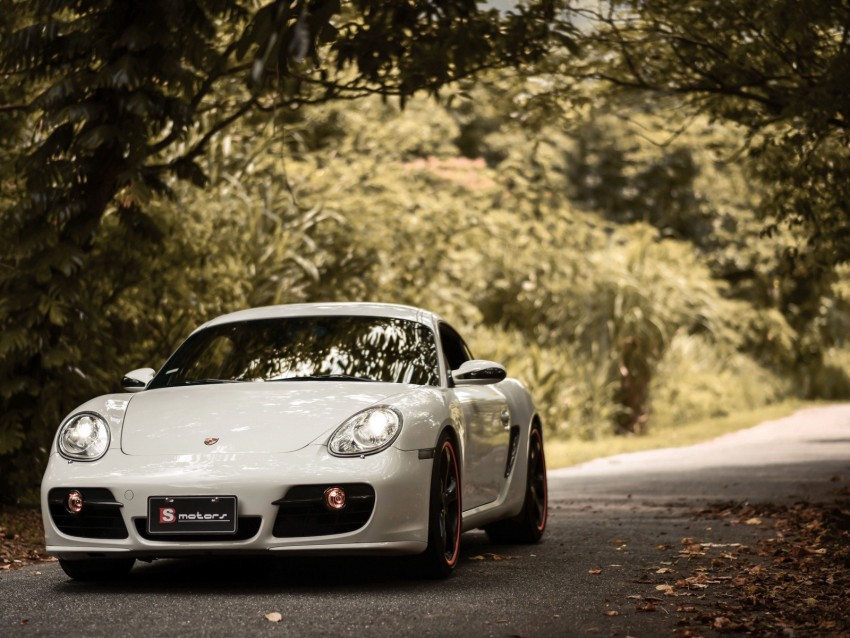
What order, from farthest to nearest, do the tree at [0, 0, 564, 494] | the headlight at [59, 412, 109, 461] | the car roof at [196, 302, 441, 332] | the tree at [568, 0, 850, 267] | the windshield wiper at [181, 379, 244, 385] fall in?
the tree at [568, 0, 850, 267] < the tree at [0, 0, 564, 494] < the car roof at [196, 302, 441, 332] < the windshield wiper at [181, 379, 244, 385] < the headlight at [59, 412, 109, 461]

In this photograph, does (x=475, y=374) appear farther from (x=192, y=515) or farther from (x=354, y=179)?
(x=354, y=179)

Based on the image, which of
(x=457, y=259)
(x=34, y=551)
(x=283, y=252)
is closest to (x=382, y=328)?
(x=34, y=551)

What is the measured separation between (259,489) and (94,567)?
1.22m

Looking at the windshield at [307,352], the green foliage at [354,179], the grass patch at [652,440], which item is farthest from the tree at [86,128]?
the grass patch at [652,440]

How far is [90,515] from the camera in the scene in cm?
681

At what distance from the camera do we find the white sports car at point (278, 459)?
6605 mm

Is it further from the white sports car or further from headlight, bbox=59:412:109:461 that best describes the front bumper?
headlight, bbox=59:412:109:461

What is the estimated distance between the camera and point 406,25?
10.7 m

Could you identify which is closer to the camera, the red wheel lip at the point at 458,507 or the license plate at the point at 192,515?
the license plate at the point at 192,515

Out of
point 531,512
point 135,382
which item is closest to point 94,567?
point 135,382

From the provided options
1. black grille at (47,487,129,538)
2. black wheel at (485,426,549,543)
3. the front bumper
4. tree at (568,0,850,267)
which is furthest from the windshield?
tree at (568,0,850,267)

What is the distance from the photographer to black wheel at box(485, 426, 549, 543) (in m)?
9.17

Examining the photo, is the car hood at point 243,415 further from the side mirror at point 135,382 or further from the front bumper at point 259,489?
the side mirror at point 135,382

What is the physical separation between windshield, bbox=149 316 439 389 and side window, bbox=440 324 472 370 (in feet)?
1.42
